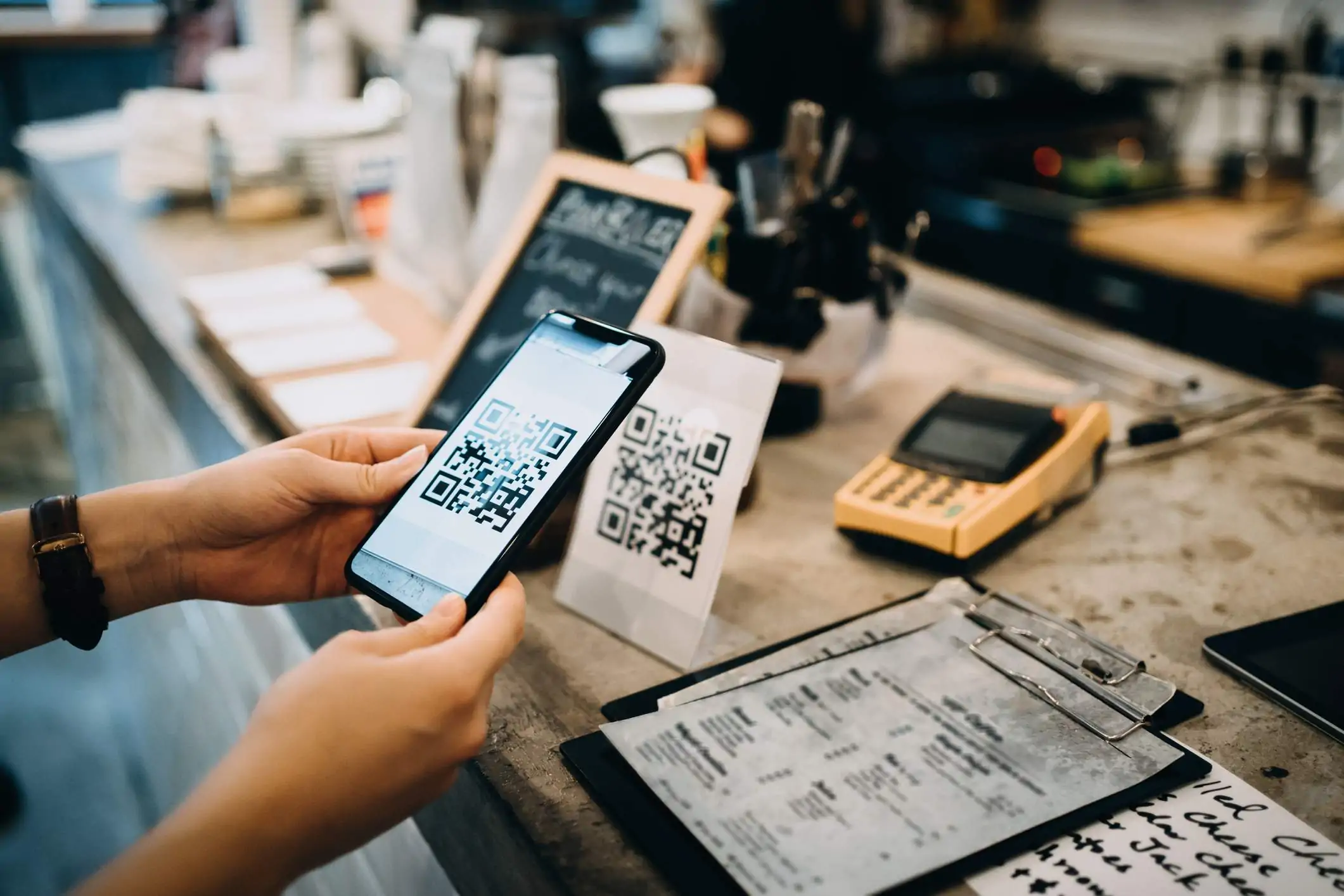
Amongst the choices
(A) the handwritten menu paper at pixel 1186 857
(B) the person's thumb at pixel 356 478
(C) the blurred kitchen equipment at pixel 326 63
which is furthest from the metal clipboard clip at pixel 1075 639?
(C) the blurred kitchen equipment at pixel 326 63

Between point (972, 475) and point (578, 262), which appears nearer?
point (972, 475)

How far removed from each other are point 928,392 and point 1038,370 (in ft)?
0.67

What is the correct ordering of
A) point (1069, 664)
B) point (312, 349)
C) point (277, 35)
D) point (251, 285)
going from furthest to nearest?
point (277, 35)
point (251, 285)
point (312, 349)
point (1069, 664)

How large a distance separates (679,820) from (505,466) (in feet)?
1.01

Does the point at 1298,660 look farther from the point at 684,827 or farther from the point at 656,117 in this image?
the point at 656,117

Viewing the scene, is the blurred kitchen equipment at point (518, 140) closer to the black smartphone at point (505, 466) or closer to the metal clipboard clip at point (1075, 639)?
the black smartphone at point (505, 466)

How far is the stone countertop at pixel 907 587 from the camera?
70cm

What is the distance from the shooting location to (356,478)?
0.87m

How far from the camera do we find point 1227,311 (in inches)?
91.4

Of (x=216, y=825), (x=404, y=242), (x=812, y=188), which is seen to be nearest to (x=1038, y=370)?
(x=812, y=188)

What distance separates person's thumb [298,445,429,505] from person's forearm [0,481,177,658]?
15 cm

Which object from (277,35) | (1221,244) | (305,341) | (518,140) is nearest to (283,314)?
(305,341)

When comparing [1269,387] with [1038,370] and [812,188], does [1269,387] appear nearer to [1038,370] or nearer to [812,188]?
[1038,370]

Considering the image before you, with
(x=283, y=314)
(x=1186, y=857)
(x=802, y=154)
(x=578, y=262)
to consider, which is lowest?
(x=1186, y=857)
